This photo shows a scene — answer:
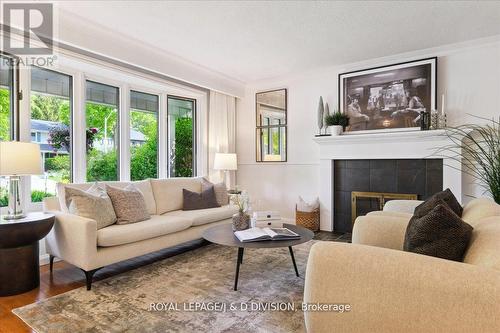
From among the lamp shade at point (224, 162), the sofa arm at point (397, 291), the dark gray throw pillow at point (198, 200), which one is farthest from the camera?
the lamp shade at point (224, 162)

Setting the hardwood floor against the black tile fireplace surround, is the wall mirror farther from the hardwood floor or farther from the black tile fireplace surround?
the hardwood floor

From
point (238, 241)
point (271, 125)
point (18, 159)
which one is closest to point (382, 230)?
point (238, 241)

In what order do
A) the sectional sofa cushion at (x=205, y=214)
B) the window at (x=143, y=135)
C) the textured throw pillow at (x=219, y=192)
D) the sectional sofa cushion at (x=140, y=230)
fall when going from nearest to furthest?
the sectional sofa cushion at (x=140, y=230), the sectional sofa cushion at (x=205, y=214), the textured throw pillow at (x=219, y=192), the window at (x=143, y=135)

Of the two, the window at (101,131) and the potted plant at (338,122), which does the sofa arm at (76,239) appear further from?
the potted plant at (338,122)

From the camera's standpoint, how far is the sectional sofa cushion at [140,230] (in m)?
2.54

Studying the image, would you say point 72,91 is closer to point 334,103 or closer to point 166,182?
point 166,182

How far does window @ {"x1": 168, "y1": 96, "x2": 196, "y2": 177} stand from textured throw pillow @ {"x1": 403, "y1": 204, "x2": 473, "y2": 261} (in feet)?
12.9

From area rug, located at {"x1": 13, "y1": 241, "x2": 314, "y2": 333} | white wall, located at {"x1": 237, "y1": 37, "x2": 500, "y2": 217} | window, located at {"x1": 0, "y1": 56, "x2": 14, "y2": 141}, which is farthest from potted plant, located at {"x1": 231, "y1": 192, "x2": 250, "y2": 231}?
window, located at {"x1": 0, "y1": 56, "x2": 14, "y2": 141}

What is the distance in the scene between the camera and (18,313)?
203 centimetres

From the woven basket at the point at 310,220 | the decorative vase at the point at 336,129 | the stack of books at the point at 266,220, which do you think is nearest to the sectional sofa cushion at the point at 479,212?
the stack of books at the point at 266,220

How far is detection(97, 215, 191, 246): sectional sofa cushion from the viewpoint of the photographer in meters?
2.54

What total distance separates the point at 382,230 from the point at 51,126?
3.54 meters

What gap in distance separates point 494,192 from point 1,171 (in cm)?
368
